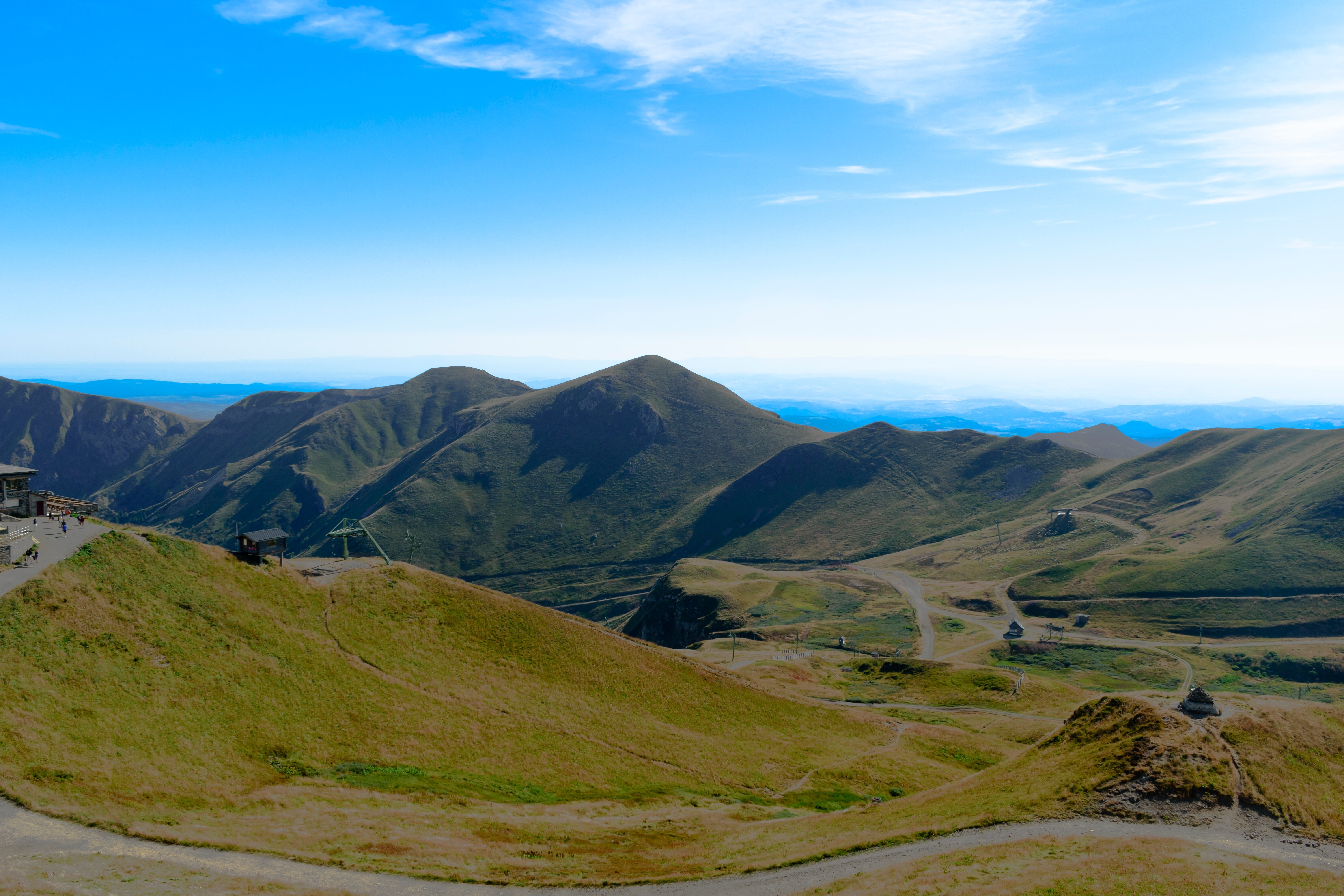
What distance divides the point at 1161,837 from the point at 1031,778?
33.7 ft

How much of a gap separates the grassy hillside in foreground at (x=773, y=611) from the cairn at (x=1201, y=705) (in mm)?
92077

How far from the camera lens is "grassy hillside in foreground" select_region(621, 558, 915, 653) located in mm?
150750

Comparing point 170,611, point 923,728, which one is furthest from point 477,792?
point 923,728

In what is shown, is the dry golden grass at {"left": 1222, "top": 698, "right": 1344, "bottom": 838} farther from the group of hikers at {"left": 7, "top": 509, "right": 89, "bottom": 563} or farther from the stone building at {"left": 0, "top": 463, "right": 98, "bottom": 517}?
the stone building at {"left": 0, "top": 463, "right": 98, "bottom": 517}

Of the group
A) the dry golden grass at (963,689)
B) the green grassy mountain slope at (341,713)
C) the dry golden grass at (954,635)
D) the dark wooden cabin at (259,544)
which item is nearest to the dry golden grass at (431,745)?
the green grassy mountain slope at (341,713)

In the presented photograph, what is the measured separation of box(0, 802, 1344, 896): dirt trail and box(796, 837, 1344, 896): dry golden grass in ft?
3.16

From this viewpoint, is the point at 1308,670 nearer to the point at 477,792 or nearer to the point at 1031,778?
the point at 1031,778

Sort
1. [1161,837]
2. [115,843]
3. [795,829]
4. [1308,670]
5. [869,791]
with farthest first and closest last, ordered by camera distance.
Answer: [1308,670] → [869,791] → [795,829] → [1161,837] → [115,843]

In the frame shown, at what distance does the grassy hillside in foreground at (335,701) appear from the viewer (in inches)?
1427

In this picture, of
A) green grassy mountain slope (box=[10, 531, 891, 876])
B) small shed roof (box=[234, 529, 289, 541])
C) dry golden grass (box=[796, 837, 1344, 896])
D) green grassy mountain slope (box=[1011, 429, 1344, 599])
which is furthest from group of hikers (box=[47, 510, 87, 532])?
green grassy mountain slope (box=[1011, 429, 1344, 599])

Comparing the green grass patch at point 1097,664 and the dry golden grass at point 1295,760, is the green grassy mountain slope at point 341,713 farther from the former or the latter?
the green grass patch at point 1097,664

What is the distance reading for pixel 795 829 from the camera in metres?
43.2

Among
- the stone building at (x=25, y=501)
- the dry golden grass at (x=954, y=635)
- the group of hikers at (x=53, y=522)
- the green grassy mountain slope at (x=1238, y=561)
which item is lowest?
the dry golden grass at (x=954, y=635)

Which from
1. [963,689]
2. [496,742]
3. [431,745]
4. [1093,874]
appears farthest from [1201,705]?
[963,689]
